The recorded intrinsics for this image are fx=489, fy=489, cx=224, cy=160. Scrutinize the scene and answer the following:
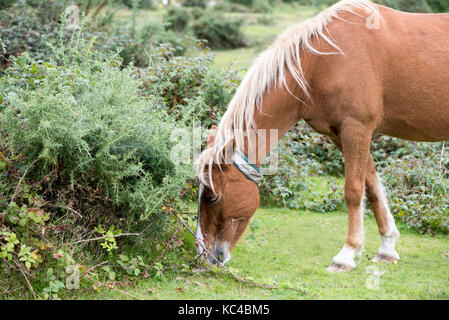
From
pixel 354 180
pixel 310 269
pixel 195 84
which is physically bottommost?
pixel 310 269

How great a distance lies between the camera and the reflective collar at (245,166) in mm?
3912

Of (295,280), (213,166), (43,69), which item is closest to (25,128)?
(43,69)

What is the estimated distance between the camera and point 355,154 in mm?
4035

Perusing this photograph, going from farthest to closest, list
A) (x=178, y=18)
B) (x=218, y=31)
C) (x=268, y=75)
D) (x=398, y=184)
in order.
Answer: (x=218, y=31), (x=178, y=18), (x=398, y=184), (x=268, y=75)

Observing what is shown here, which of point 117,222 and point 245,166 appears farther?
point 245,166

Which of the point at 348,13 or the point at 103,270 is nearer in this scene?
the point at 103,270

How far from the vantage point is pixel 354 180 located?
4.11 m

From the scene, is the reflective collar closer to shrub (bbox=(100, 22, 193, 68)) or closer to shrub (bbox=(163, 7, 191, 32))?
shrub (bbox=(100, 22, 193, 68))

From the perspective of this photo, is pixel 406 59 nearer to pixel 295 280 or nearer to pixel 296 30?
pixel 296 30

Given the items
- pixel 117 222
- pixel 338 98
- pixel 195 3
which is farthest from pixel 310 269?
pixel 195 3

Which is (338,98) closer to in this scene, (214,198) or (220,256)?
(214,198)

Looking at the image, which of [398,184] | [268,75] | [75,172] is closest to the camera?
[75,172]

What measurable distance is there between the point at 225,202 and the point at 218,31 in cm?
1088

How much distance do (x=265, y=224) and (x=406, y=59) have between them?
2280 mm
